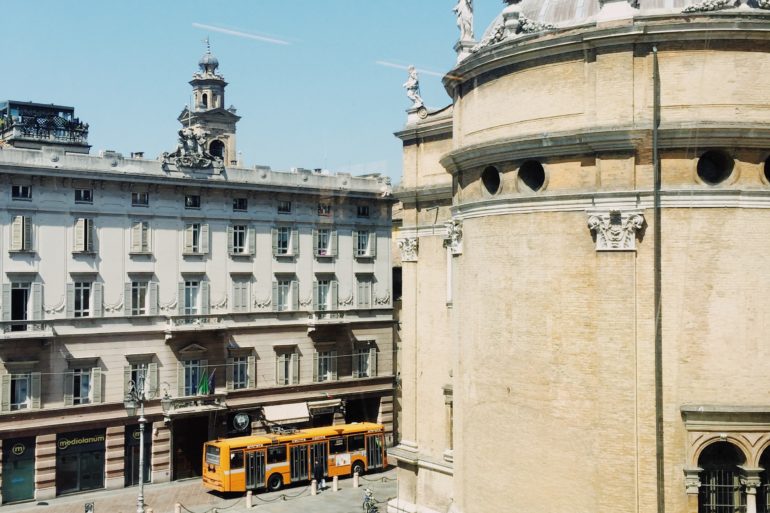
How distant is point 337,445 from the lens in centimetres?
4412

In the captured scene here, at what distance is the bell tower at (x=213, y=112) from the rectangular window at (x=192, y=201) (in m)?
10.6

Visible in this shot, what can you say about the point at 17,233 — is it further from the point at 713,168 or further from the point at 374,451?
the point at 713,168

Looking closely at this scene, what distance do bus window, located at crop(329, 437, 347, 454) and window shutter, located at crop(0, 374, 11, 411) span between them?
1470cm

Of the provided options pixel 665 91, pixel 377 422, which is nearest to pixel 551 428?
pixel 665 91

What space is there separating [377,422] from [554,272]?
1191 inches

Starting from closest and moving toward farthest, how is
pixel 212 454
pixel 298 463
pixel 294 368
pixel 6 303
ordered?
pixel 6 303, pixel 212 454, pixel 298 463, pixel 294 368

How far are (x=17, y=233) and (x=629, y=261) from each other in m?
28.5

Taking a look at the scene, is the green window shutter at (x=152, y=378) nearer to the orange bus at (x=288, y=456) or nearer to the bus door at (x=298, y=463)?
the orange bus at (x=288, y=456)

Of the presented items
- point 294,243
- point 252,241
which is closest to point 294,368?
point 294,243

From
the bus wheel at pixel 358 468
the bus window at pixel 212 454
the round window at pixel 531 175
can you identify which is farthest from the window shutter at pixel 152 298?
the round window at pixel 531 175

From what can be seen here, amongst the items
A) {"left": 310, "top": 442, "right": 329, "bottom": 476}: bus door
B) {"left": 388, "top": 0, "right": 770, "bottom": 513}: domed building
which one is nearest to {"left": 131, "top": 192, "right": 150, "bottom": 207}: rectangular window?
{"left": 310, "top": 442, "right": 329, "bottom": 476}: bus door

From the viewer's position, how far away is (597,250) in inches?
851

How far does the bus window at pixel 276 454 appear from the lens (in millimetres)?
41750

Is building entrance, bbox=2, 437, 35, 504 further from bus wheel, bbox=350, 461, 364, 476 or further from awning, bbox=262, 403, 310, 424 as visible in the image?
bus wheel, bbox=350, 461, 364, 476
